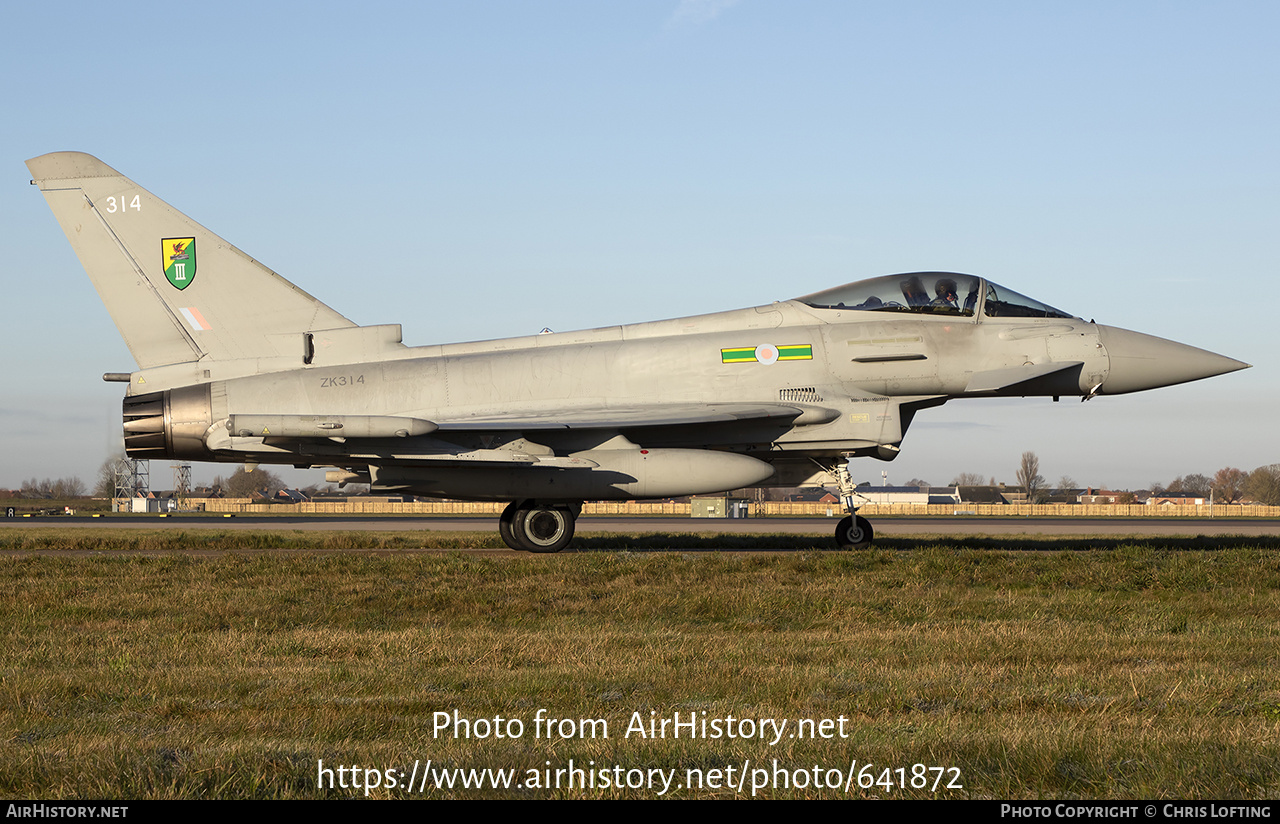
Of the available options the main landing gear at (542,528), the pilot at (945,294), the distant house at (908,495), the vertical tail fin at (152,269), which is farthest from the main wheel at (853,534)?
the distant house at (908,495)

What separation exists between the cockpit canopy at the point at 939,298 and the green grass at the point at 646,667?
441 centimetres

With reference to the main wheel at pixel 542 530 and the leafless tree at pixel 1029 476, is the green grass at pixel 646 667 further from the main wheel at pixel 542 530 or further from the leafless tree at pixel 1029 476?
the leafless tree at pixel 1029 476

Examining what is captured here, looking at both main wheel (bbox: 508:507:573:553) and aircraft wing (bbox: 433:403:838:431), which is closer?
aircraft wing (bbox: 433:403:838:431)

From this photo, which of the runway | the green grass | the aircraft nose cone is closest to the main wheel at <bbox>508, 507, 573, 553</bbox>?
the green grass

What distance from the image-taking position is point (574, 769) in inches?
158

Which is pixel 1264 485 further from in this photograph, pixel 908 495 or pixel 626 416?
pixel 626 416

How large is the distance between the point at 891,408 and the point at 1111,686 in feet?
32.0

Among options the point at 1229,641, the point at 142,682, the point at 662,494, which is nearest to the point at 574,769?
the point at 142,682

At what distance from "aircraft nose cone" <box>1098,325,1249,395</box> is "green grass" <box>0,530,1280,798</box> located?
3.34m

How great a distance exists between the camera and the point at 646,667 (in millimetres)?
6465

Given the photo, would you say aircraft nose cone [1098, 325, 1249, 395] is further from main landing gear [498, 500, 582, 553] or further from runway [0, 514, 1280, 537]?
runway [0, 514, 1280, 537]

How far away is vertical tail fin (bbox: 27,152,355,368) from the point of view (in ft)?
49.9

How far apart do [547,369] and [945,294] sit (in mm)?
6021
